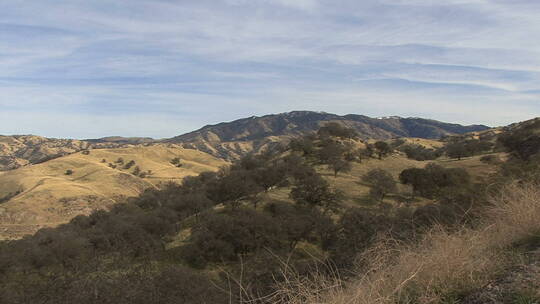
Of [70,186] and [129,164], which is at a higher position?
[129,164]

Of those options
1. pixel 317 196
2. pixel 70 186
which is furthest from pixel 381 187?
pixel 70 186

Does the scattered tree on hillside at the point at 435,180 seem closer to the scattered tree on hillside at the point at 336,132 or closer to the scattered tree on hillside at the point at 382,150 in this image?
the scattered tree on hillside at the point at 382,150

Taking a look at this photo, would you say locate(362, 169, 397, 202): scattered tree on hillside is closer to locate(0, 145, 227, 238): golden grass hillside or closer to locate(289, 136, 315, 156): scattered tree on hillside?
locate(289, 136, 315, 156): scattered tree on hillside

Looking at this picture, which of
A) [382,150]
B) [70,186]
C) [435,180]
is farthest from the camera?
[70,186]

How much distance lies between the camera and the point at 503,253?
6480 mm

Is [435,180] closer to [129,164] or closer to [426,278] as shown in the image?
[426,278]

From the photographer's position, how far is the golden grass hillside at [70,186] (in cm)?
9562

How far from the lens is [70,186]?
120312 millimetres

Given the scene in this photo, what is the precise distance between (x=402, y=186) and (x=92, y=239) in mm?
50794

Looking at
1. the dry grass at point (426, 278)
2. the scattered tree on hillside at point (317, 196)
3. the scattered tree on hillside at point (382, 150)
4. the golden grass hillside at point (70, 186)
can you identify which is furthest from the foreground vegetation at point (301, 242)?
the golden grass hillside at point (70, 186)

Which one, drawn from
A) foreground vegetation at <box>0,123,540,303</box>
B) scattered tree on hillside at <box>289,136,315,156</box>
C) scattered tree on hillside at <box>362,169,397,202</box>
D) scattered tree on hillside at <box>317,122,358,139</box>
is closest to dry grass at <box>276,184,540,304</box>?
foreground vegetation at <box>0,123,540,303</box>

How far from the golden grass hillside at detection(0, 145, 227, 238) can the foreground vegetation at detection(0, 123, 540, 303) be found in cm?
2731

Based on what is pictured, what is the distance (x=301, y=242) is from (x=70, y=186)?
103716mm

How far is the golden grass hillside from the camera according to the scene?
3765 inches
